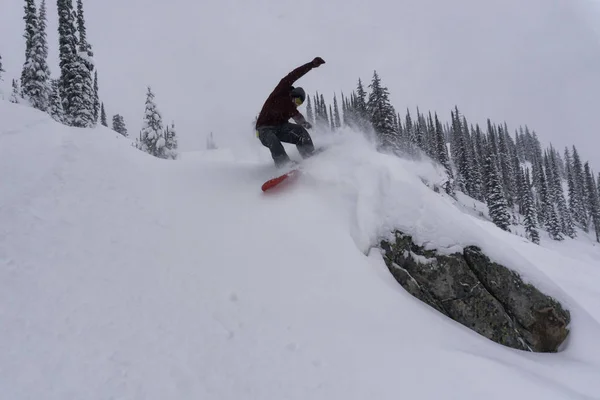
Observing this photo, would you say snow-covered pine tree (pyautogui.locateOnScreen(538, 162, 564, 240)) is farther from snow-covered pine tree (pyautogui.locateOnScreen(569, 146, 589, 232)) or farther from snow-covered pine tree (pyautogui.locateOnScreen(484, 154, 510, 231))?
snow-covered pine tree (pyautogui.locateOnScreen(569, 146, 589, 232))

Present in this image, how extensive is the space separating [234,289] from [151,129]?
114ft

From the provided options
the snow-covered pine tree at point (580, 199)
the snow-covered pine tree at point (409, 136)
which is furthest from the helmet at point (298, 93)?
the snow-covered pine tree at point (580, 199)

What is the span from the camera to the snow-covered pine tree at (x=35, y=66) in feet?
95.3

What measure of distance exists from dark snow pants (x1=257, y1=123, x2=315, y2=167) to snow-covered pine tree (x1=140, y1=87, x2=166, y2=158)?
3088cm

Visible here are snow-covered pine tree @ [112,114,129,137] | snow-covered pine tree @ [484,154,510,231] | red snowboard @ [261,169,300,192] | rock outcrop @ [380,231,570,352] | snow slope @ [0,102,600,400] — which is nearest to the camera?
snow slope @ [0,102,600,400]

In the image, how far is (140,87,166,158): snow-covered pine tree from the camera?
1341 inches

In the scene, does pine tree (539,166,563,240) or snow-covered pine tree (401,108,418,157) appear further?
snow-covered pine tree (401,108,418,157)

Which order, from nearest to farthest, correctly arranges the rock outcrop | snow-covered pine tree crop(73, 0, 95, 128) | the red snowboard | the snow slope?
1. the snow slope
2. the rock outcrop
3. the red snowboard
4. snow-covered pine tree crop(73, 0, 95, 128)

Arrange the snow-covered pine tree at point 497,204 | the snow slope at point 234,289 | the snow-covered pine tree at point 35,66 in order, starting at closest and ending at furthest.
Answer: the snow slope at point 234,289 → the snow-covered pine tree at point 35,66 → the snow-covered pine tree at point 497,204

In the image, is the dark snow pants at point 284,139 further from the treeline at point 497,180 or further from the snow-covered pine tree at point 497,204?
the snow-covered pine tree at point 497,204

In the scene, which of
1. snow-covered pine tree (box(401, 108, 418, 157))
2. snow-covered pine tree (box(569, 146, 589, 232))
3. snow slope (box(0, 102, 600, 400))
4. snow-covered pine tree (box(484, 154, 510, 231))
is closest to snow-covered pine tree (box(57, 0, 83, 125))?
snow slope (box(0, 102, 600, 400))

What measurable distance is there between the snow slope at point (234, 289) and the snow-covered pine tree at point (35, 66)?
29.6 m

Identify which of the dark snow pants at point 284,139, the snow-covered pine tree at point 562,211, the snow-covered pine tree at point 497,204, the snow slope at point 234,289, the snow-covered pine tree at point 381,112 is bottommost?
the snow-covered pine tree at point 562,211

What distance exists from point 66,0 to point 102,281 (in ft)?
119
